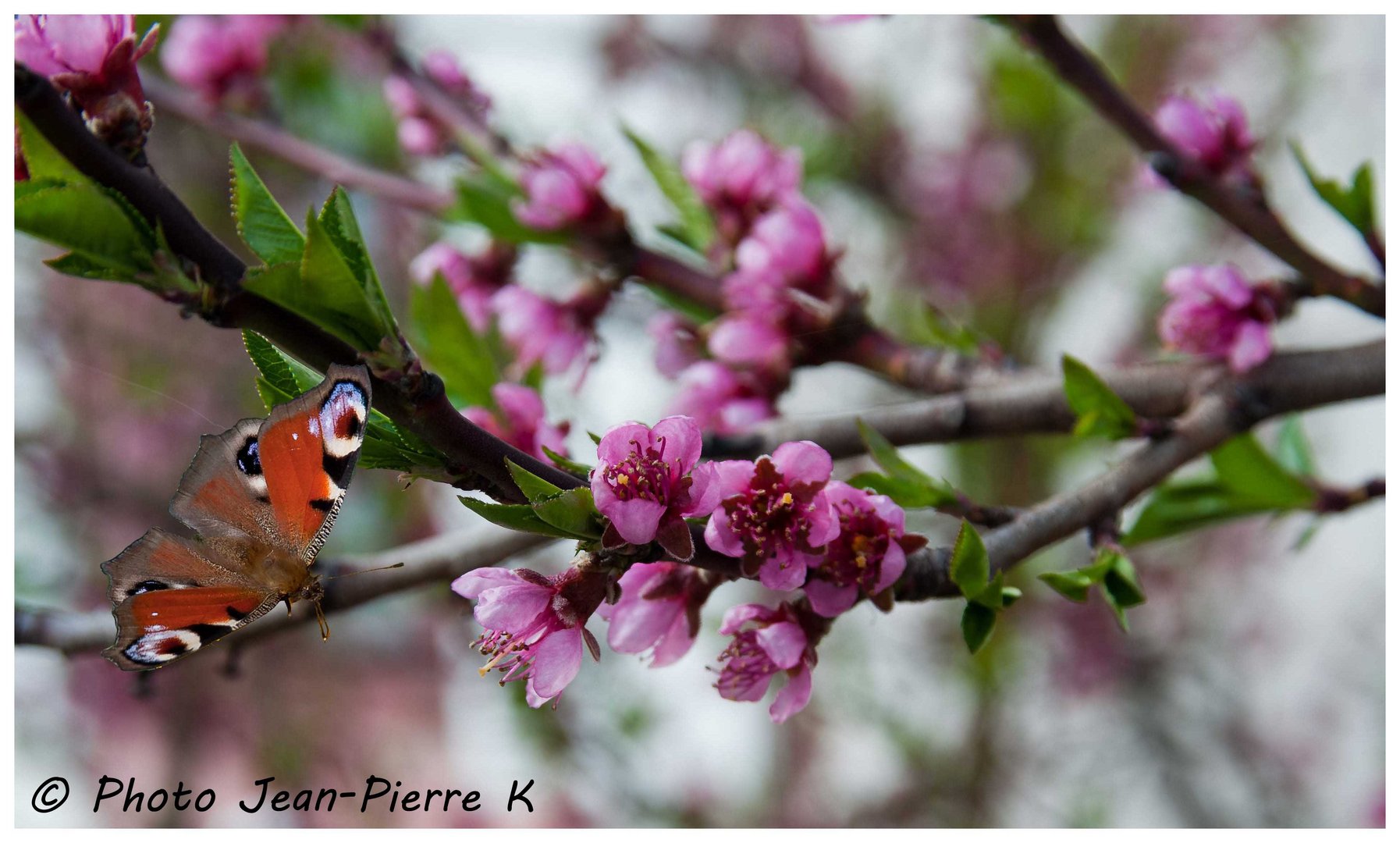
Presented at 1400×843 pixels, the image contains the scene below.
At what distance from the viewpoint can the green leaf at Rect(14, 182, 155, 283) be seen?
1.53 feet

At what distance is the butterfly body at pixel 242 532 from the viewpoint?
528 mm

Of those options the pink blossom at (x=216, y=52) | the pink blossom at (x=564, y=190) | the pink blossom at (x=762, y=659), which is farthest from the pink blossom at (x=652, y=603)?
the pink blossom at (x=216, y=52)

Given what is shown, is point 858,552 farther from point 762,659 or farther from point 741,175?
point 741,175

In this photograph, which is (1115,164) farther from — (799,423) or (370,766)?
(370,766)

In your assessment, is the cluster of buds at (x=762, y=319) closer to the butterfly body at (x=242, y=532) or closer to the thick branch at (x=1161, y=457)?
the thick branch at (x=1161, y=457)

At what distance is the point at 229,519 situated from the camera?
23.3 inches

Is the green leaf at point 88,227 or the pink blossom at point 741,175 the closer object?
the green leaf at point 88,227

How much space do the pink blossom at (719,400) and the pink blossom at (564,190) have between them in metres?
0.23

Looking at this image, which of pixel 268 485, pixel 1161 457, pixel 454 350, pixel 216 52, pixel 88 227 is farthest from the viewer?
pixel 216 52

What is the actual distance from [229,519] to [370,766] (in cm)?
319

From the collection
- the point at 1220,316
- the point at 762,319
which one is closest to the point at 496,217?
the point at 762,319

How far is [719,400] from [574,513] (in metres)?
0.55

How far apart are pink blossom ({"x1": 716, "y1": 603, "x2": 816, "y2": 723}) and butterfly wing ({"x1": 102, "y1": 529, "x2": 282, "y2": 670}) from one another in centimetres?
29

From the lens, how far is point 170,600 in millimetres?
553
